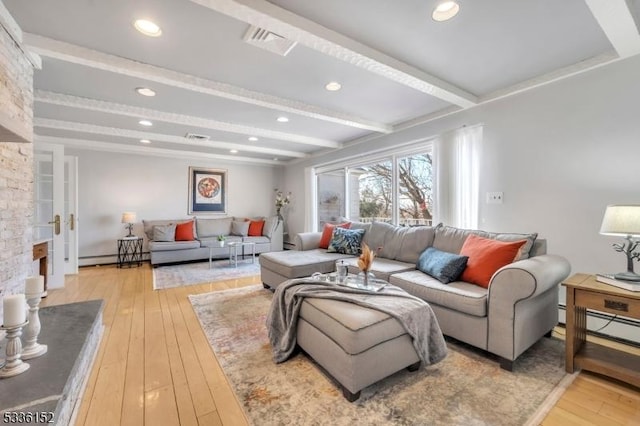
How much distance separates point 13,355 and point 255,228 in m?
4.99

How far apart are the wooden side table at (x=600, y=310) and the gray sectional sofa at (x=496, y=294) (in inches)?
7.0

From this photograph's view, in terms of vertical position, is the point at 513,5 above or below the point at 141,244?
above

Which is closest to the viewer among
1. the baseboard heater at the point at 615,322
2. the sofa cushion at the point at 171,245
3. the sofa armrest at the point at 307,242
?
the baseboard heater at the point at 615,322

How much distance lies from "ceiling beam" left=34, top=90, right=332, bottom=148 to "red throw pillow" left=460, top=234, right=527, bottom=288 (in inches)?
135

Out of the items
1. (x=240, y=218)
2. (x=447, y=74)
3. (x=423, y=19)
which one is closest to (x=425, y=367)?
(x=423, y=19)

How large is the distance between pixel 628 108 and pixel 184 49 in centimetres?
357

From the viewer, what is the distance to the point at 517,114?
9.41 feet

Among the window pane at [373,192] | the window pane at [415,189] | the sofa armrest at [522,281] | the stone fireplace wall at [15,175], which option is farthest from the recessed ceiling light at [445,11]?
the window pane at [373,192]

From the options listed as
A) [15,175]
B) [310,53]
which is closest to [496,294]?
[310,53]

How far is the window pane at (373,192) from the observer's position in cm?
471

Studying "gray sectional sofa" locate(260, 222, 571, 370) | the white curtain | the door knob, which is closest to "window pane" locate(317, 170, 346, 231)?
the white curtain

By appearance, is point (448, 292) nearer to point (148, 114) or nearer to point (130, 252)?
point (148, 114)

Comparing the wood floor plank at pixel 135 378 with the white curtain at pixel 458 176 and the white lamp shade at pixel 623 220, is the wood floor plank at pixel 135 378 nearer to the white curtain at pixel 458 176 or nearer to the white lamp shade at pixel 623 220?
the white lamp shade at pixel 623 220

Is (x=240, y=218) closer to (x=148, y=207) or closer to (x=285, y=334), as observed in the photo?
(x=148, y=207)
